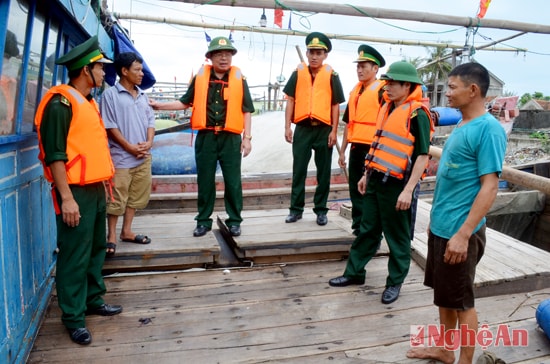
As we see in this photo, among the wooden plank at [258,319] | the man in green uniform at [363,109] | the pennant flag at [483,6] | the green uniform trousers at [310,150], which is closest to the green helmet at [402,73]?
the man in green uniform at [363,109]

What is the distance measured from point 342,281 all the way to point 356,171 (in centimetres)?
120

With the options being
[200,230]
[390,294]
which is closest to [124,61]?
[200,230]

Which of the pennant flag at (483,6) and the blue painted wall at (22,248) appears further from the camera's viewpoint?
the pennant flag at (483,6)

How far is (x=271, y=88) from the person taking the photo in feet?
65.9

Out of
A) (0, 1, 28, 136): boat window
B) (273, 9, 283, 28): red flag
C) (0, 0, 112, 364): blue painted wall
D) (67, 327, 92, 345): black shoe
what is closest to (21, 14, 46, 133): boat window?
(0, 0, 112, 364): blue painted wall

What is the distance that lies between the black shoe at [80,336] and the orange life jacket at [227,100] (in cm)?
204

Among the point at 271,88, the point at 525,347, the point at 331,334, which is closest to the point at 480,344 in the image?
the point at 525,347

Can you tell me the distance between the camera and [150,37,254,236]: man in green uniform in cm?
405

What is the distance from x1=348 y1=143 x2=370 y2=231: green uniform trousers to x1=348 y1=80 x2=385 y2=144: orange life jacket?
0.09m

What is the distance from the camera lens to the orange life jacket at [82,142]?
261 centimetres

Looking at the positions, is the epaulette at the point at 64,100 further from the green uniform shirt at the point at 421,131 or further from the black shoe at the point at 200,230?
the green uniform shirt at the point at 421,131

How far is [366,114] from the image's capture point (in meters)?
4.29

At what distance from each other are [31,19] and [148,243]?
2130 millimetres

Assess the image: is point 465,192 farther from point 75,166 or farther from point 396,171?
point 75,166
